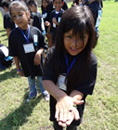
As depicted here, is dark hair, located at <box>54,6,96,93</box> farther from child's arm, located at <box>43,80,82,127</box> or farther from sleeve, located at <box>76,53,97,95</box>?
child's arm, located at <box>43,80,82,127</box>

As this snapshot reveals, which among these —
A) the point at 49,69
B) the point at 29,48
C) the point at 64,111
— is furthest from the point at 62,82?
the point at 29,48

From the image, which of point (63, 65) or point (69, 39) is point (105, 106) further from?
point (69, 39)

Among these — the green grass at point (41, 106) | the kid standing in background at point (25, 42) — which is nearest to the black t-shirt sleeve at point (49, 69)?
the kid standing in background at point (25, 42)

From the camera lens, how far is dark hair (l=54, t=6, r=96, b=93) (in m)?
0.92

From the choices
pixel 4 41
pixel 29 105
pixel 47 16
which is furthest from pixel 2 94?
pixel 4 41

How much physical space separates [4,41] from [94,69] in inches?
218

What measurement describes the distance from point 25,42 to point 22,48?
11 cm

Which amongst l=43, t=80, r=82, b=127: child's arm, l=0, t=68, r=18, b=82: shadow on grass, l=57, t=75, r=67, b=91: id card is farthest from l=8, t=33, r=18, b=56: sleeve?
l=0, t=68, r=18, b=82: shadow on grass

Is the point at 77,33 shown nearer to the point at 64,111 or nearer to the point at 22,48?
the point at 64,111

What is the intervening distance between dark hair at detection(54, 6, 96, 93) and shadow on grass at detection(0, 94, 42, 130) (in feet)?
4.82

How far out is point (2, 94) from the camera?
9.48 feet

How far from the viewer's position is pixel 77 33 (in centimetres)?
94

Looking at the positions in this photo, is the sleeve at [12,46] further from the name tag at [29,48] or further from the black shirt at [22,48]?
the name tag at [29,48]

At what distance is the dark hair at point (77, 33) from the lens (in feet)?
3.02
